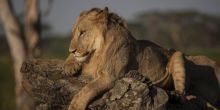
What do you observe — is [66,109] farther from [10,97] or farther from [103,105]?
[10,97]

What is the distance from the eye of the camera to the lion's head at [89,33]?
7.09m

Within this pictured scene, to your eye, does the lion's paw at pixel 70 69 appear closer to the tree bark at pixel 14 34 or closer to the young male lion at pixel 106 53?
the young male lion at pixel 106 53

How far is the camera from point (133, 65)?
7.39 m

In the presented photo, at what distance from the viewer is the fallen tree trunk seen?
6199 mm

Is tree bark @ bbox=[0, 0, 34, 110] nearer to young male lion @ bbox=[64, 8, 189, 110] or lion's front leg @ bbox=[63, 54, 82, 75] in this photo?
lion's front leg @ bbox=[63, 54, 82, 75]

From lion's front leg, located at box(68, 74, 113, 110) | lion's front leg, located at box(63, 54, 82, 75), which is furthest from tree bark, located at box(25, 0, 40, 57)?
lion's front leg, located at box(68, 74, 113, 110)

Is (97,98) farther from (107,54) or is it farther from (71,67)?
(71,67)

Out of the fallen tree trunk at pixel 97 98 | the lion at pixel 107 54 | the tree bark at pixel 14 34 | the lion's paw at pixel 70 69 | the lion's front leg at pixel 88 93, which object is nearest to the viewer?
the fallen tree trunk at pixel 97 98

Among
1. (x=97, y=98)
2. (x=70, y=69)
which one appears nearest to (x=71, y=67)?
(x=70, y=69)

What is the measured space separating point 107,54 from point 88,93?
79 cm

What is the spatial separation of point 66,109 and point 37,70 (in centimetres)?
92

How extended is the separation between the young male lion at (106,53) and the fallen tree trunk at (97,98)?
20 centimetres

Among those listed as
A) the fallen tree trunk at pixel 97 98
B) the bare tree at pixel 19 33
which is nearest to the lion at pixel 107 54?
the fallen tree trunk at pixel 97 98

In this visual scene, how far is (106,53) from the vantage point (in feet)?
23.3
